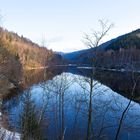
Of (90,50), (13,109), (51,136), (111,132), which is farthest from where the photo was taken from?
(13,109)

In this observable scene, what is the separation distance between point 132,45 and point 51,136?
173 meters

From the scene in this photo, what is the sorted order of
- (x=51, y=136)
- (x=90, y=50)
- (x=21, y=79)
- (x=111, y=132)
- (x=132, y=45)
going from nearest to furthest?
(x=90, y=50)
(x=51, y=136)
(x=111, y=132)
(x=21, y=79)
(x=132, y=45)

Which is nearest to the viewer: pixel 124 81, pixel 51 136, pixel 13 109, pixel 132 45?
pixel 51 136

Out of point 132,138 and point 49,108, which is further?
point 49,108

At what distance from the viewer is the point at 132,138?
30.9 metres

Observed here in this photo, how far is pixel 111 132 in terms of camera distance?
104ft

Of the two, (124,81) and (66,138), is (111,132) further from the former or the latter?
(124,81)

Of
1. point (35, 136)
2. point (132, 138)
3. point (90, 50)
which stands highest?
point (90, 50)

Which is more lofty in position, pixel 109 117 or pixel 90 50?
pixel 90 50

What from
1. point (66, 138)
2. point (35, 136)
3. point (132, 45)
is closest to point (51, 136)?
point (66, 138)

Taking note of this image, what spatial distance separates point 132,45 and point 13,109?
16295cm

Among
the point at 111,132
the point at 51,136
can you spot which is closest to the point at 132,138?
the point at 111,132

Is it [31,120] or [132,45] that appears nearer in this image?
[31,120]

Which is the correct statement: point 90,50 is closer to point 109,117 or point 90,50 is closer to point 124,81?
point 109,117
